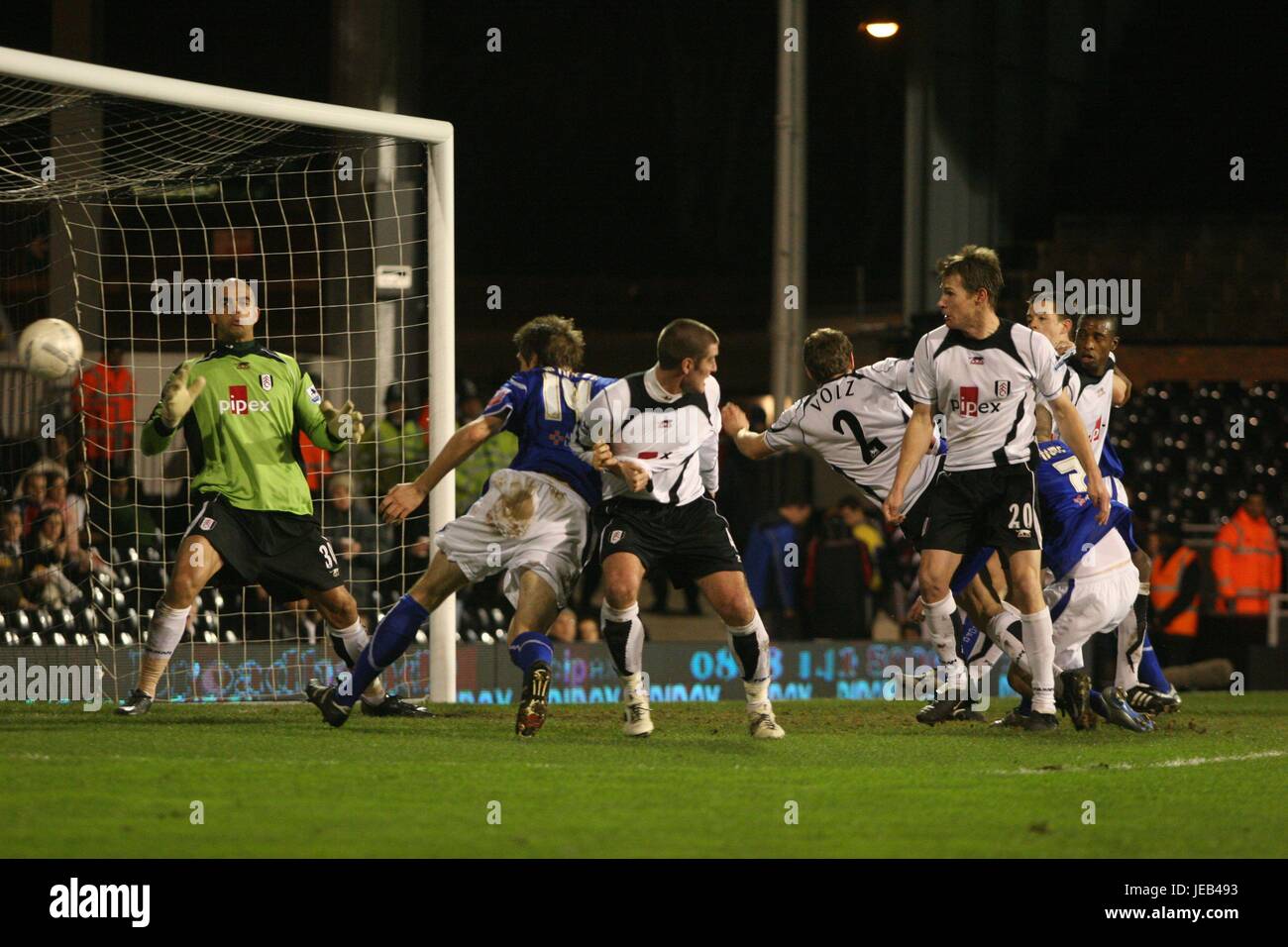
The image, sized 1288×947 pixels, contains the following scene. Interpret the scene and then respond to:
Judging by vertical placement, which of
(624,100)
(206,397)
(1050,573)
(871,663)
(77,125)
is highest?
(624,100)

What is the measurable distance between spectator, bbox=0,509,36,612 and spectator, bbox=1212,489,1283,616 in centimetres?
1000

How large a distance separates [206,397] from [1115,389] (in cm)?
447

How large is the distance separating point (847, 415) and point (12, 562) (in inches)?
243

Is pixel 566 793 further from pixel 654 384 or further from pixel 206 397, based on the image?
pixel 206 397

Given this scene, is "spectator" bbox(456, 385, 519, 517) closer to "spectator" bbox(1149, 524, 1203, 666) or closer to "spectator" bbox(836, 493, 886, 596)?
"spectator" bbox(836, 493, 886, 596)

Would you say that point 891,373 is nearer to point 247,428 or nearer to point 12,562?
point 247,428

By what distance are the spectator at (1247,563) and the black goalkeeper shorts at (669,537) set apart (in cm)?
955

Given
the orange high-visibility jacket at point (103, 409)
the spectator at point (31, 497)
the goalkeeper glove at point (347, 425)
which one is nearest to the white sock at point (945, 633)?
the goalkeeper glove at point (347, 425)

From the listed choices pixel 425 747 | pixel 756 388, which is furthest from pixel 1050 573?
pixel 756 388

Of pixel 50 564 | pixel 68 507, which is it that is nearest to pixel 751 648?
pixel 50 564

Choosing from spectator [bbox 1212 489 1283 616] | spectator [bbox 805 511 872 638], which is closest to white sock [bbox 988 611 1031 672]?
spectator [bbox 805 511 872 638]

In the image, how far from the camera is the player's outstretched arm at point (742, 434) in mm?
8547

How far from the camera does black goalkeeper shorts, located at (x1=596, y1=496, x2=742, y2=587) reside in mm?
7734
